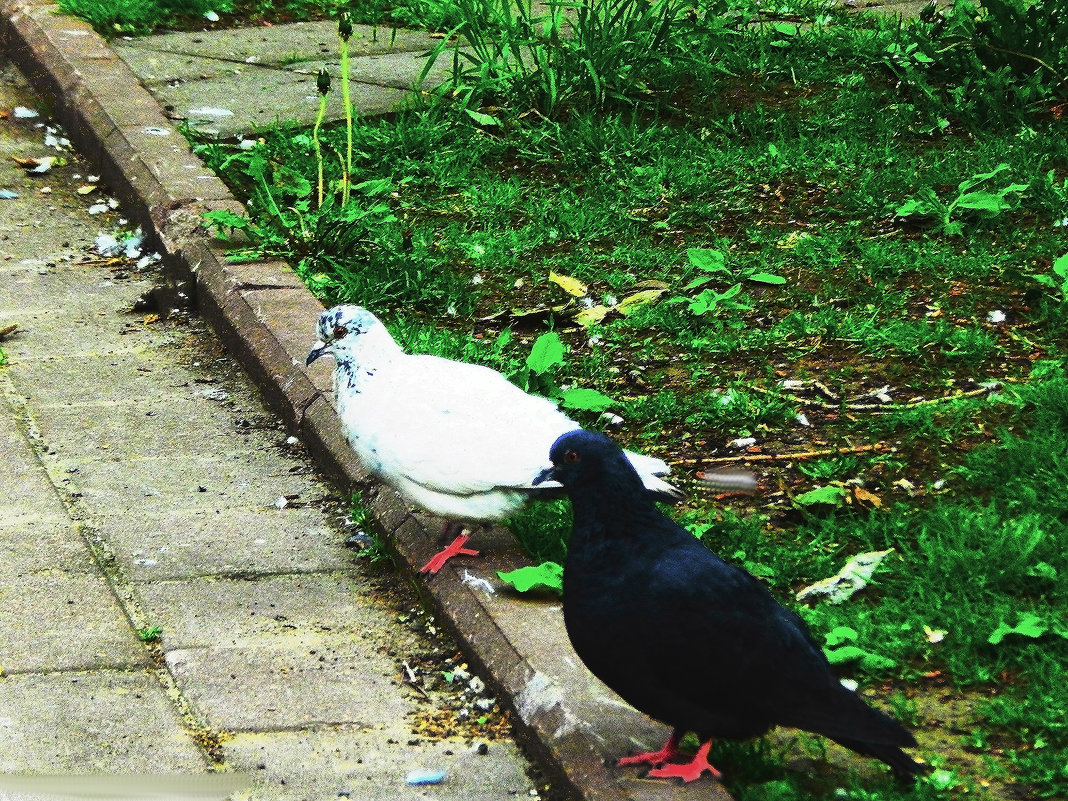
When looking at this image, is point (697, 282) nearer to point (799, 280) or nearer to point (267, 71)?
point (799, 280)

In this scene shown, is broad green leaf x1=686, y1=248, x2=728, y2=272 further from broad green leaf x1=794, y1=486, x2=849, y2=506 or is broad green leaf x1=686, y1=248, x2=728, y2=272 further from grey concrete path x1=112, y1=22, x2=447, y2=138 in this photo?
grey concrete path x1=112, y1=22, x2=447, y2=138

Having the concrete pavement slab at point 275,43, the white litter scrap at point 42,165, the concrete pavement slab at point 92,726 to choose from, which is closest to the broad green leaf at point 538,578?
the concrete pavement slab at point 92,726

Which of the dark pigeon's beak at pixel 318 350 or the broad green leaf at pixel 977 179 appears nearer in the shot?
the dark pigeon's beak at pixel 318 350

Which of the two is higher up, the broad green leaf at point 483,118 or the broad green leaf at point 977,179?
the broad green leaf at point 977,179

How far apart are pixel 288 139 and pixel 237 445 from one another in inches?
88.0

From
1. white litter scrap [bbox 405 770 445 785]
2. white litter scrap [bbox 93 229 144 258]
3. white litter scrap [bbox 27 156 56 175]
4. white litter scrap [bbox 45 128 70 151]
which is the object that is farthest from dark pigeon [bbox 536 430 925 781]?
white litter scrap [bbox 45 128 70 151]

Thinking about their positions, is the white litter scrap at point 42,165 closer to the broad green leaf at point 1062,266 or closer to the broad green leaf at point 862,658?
the broad green leaf at point 1062,266

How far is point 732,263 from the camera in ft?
17.8

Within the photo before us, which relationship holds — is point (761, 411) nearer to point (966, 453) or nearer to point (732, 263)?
point (966, 453)

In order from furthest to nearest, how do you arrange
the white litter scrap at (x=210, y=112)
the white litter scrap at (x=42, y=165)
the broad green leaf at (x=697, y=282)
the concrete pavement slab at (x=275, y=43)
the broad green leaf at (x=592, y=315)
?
1. the concrete pavement slab at (x=275, y=43)
2. the white litter scrap at (x=210, y=112)
3. the white litter scrap at (x=42, y=165)
4. the broad green leaf at (x=697, y=282)
5. the broad green leaf at (x=592, y=315)

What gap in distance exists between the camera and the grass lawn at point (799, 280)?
341cm

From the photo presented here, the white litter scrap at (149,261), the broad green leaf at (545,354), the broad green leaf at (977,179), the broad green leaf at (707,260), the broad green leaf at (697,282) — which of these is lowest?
the white litter scrap at (149,261)

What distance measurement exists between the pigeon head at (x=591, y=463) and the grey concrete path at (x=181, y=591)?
0.73m

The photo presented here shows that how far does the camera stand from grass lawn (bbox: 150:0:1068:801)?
341cm
